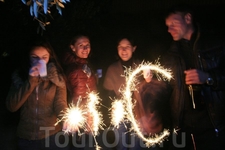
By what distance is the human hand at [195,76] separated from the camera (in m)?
3.13

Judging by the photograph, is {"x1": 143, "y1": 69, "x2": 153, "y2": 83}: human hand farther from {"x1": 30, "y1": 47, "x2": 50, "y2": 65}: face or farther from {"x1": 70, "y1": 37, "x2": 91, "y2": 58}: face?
{"x1": 30, "y1": 47, "x2": 50, "y2": 65}: face

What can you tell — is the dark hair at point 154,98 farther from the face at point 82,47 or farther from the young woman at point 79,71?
the face at point 82,47

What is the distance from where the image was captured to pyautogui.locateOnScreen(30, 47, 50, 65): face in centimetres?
387

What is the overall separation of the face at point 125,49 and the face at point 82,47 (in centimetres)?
59

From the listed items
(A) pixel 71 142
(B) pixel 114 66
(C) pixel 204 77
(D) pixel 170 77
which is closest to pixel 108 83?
(B) pixel 114 66

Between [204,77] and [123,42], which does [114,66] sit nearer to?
[123,42]

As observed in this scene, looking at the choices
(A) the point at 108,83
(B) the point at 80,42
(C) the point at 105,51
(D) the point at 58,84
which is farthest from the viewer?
(C) the point at 105,51

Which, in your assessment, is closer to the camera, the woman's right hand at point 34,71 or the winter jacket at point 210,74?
the winter jacket at point 210,74

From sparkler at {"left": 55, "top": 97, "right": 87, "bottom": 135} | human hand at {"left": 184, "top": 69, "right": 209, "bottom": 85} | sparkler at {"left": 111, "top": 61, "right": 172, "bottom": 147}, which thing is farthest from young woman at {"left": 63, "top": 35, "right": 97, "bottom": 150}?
human hand at {"left": 184, "top": 69, "right": 209, "bottom": 85}

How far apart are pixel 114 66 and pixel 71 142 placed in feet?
4.80

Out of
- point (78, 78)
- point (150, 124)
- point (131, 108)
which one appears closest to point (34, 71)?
point (78, 78)

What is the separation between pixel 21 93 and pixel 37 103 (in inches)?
9.4

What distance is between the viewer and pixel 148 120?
4.72 meters

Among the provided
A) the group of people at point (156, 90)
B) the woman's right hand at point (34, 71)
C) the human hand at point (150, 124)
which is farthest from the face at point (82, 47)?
the human hand at point (150, 124)
